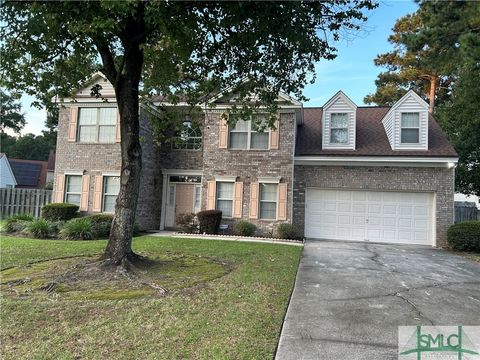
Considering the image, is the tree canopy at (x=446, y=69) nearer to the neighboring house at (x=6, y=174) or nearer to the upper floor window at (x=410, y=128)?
the upper floor window at (x=410, y=128)

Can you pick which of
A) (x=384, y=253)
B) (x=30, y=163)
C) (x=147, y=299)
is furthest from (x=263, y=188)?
(x=30, y=163)

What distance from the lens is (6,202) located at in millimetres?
17750

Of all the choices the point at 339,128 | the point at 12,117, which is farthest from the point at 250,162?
the point at 12,117

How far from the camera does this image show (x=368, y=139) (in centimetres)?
1620

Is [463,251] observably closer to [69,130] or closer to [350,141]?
[350,141]

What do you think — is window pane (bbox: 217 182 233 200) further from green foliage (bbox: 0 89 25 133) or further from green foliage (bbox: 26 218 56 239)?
green foliage (bbox: 0 89 25 133)

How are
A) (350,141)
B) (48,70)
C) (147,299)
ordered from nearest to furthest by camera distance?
(147,299)
(48,70)
(350,141)

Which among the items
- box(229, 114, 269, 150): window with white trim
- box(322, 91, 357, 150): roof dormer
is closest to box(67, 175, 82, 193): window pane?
box(229, 114, 269, 150): window with white trim

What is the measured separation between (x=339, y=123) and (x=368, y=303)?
1138 centimetres

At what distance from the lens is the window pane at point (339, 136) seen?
1589 centimetres

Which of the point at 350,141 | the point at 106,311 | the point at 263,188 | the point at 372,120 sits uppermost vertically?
the point at 372,120

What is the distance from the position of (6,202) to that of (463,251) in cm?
2037

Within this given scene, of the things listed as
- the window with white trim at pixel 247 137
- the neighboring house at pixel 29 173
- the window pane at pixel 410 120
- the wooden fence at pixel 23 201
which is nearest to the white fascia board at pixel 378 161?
the window with white trim at pixel 247 137

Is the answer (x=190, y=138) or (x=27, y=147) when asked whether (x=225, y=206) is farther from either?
(x=27, y=147)
